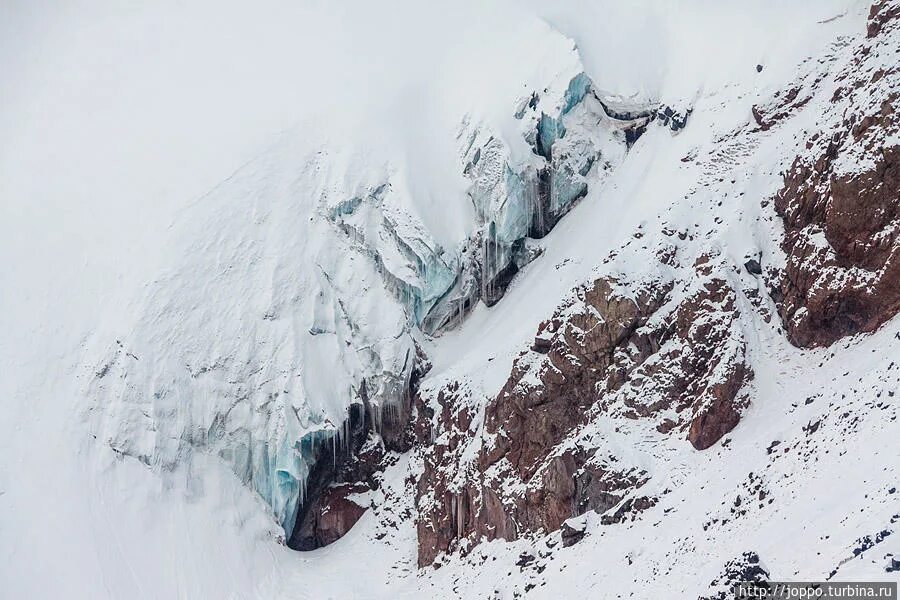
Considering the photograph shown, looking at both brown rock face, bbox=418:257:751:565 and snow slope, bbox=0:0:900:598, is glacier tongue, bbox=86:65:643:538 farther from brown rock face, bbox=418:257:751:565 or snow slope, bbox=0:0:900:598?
brown rock face, bbox=418:257:751:565

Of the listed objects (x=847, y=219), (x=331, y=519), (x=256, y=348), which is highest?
(x=256, y=348)

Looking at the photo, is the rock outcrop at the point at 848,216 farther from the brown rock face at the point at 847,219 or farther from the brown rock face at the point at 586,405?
the brown rock face at the point at 586,405

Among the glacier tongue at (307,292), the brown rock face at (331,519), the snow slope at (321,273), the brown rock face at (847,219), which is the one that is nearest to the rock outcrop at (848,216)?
the brown rock face at (847,219)

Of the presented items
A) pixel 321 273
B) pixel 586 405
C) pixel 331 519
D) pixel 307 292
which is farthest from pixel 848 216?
pixel 331 519

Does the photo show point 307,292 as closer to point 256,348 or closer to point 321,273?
point 321,273

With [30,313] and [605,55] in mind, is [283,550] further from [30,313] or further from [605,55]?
[605,55]
